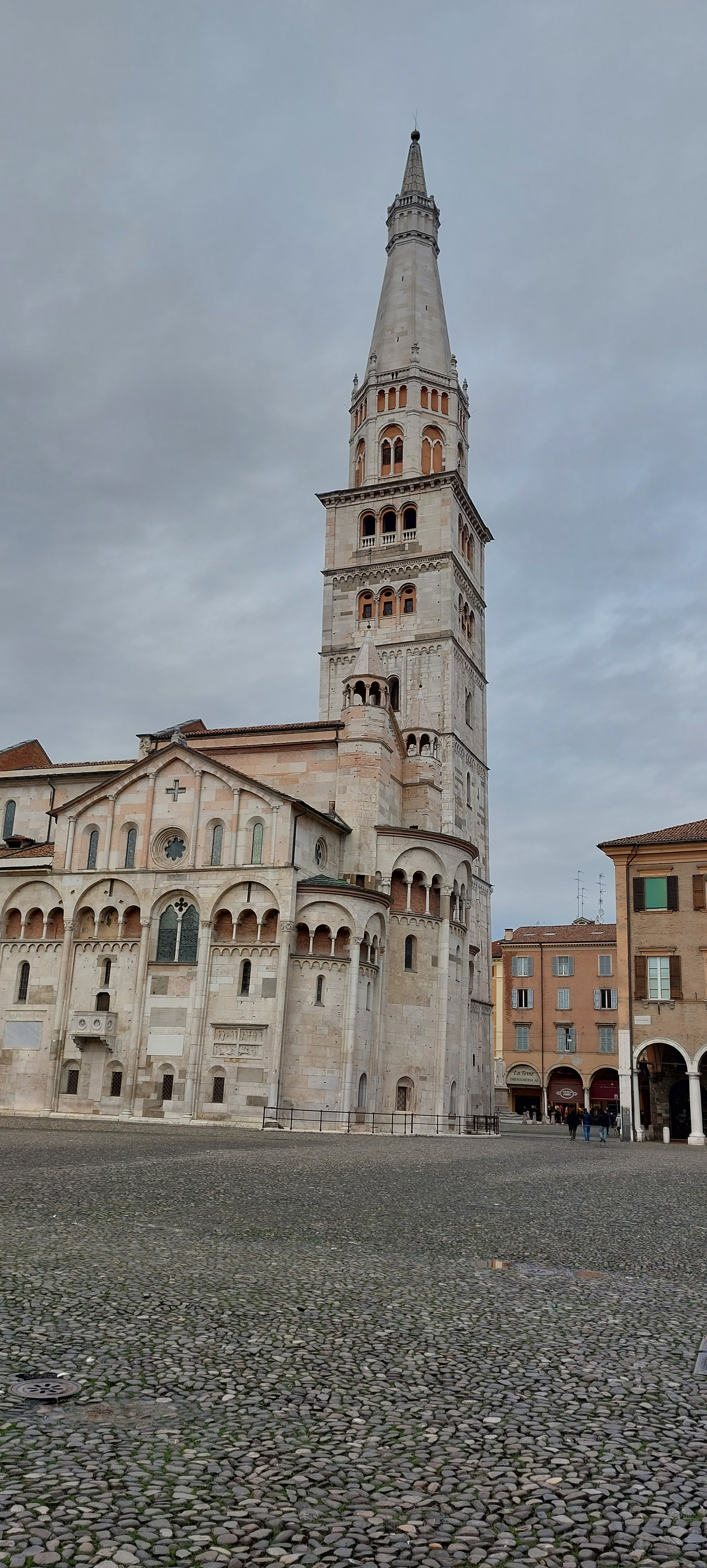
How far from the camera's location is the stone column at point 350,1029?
131 ft

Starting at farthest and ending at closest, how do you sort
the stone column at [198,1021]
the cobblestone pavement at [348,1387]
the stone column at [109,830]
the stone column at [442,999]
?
the stone column at [109,830] → the stone column at [442,999] → the stone column at [198,1021] → the cobblestone pavement at [348,1387]

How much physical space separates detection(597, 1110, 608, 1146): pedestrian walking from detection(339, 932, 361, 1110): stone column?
9.35m

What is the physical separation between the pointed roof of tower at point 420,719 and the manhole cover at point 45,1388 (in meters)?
46.5

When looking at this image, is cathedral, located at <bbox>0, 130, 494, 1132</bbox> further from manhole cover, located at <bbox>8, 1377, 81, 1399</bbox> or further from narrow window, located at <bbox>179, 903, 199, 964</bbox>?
manhole cover, located at <bbox>8, 1377, 81, 1399</bbox>

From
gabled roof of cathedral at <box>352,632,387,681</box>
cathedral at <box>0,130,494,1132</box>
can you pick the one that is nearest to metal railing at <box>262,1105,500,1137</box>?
cathedral at <box>0,130,494,1132</box>

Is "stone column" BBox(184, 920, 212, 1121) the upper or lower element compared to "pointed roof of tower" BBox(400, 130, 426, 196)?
lower

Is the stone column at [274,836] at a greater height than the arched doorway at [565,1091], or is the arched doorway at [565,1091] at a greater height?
the stone column at [274,836]

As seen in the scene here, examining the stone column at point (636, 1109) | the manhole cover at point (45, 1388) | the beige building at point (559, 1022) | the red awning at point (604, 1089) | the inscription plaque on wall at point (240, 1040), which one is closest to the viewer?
the manhole cover at point (45, 1388)

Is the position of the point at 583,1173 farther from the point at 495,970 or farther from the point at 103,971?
the point at 495,970

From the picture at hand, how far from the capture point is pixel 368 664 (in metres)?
49.2

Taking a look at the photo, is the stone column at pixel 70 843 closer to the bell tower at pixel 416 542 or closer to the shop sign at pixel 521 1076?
the bell tower at pixel 416 542

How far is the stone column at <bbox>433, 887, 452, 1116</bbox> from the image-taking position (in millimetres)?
43438

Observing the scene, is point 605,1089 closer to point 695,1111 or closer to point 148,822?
point 695,1111

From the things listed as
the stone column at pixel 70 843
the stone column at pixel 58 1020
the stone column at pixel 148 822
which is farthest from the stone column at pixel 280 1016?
the stone column at pixel 70 843
